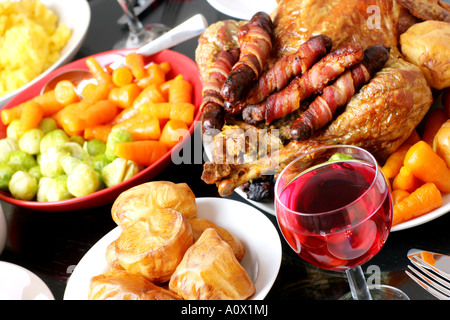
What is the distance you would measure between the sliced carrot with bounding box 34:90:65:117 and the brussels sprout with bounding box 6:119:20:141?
0.14 metres

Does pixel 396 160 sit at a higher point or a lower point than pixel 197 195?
higher

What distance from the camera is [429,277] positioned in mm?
1137

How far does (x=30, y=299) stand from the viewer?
121cm

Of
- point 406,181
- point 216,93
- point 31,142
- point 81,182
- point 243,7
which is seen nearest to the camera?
point 406,181

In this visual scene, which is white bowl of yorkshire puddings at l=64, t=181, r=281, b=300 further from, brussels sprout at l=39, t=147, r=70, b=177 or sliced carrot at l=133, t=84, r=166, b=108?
sliced carrot at l=133, t=84, r=166, b=108

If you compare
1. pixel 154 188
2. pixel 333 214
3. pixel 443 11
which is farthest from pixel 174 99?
pixel 333 214

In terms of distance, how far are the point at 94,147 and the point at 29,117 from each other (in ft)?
1.23

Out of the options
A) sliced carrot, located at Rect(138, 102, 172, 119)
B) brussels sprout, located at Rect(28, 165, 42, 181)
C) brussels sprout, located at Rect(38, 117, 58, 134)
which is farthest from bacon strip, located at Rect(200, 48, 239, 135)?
brussels sprout, located at Rect(38, 117, 58, 134)

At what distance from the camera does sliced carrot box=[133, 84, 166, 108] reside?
2070mm

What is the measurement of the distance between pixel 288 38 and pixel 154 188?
28.9 inches

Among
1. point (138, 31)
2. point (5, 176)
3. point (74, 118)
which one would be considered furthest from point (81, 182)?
point (138, 31)

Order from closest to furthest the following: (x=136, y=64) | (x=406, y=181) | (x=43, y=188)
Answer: (x=406, y=181), (x=43, y=188), (x=136, y=64)

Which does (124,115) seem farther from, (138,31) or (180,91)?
(138,31)

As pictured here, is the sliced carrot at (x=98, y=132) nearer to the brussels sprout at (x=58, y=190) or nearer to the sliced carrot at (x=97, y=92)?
the sliced carrot at (x=97, y=92)
